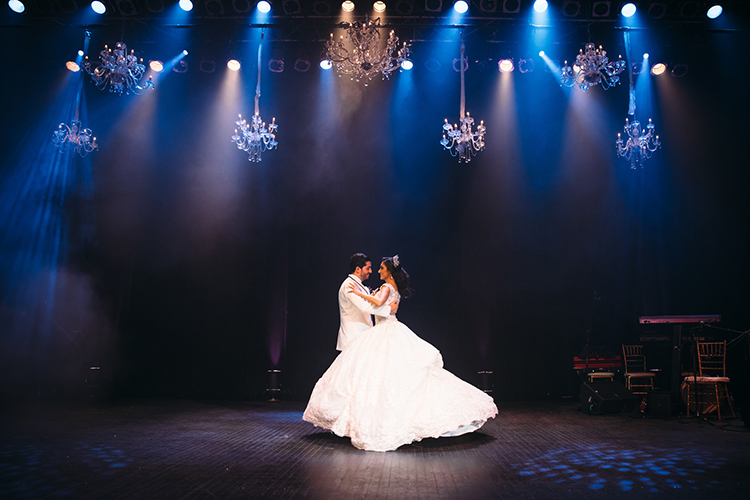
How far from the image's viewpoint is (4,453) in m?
3.63

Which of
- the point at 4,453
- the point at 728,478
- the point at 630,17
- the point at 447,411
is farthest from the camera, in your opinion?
the point at 630,17

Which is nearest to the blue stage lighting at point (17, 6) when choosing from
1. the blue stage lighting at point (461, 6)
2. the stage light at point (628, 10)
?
the blue stage lighting at point (461, 6)

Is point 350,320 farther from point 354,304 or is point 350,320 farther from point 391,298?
point 391,298

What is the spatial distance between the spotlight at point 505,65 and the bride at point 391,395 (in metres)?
4.59

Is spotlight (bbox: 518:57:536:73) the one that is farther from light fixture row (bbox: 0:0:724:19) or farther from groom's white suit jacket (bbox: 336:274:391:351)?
groom's white suit jacket (bbox: 336:274:391:351)

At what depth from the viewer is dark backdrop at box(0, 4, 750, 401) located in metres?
7.45

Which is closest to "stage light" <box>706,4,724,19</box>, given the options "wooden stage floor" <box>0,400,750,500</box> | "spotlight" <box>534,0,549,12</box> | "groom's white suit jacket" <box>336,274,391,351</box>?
"spotlight" <box>534,0,549,12</box>

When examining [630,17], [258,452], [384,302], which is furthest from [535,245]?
[258,452]

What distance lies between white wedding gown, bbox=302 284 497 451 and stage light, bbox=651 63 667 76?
5.82m

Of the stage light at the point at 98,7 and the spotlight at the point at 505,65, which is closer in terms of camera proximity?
the stage light at the point at 98,7

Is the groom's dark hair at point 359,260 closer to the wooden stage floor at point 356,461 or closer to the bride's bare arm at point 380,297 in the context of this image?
the bride's bare arm at point 380,297

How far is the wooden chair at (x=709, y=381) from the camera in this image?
5537 millimetres

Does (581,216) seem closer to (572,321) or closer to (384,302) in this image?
(572,321)

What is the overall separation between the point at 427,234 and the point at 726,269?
4591 millimetres
